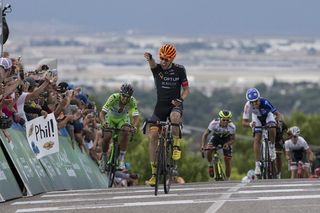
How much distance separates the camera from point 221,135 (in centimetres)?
2709

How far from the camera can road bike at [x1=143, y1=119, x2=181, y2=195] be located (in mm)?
18766

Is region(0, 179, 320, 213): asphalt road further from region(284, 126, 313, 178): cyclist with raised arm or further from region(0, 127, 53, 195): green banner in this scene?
region(284, 126, 313, 178): cyclist with raised arm

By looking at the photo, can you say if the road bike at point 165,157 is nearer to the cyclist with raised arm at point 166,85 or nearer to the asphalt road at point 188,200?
the asphalt road at point 188,200

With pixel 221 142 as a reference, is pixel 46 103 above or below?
above

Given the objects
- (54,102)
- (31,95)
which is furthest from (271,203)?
(54,102)

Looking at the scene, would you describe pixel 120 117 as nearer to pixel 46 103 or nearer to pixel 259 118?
pixel 46 103

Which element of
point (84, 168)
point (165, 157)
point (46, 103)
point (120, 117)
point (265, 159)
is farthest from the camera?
point (265, 159)

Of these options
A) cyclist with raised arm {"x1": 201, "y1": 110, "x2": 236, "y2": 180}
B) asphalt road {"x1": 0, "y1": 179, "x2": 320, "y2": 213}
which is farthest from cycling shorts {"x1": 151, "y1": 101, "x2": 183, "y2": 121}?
cyclist with raised arm {"x1": 201, "y1": 110, "x2": 236, "y2": 180}

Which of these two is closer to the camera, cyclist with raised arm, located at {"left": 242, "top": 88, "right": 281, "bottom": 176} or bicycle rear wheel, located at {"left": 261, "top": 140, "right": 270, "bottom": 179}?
cyclist with raised arm, located at {"left": 242, "top": 88, "right": 281, "bottom": 176}

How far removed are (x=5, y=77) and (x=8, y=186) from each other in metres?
1.62

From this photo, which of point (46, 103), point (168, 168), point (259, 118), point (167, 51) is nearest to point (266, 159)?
point (259, 118)

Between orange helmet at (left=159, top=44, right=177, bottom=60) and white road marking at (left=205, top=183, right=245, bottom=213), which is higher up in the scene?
orange helmet at (left=159, top=44, right=177, bottom=60)

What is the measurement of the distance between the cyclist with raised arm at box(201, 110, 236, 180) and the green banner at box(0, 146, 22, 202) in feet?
28.8

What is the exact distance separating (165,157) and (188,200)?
1817 millimetres
